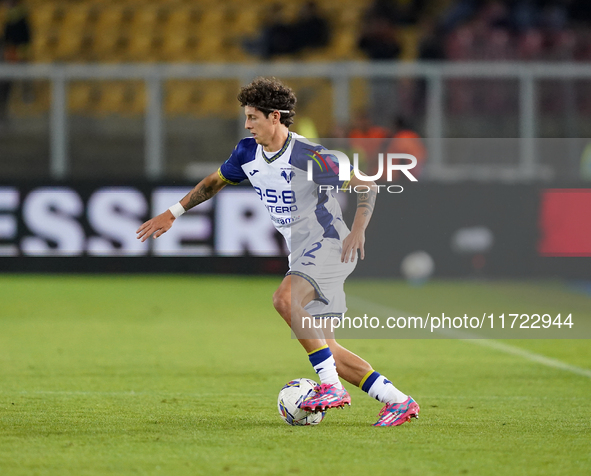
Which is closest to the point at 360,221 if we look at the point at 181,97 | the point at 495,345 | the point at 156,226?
the point at 156,226

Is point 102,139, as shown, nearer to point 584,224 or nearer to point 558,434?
point 584,224

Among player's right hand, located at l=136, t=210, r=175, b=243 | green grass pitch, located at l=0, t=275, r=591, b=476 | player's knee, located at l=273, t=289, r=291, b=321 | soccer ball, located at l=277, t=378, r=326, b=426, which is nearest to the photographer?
green grass pitch, located at l=0, t=275, r=591, b=476

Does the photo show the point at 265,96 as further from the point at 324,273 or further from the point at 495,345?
the point at 495,345

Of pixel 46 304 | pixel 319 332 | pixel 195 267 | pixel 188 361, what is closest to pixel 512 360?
pixel 188 361

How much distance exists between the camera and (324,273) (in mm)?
5379

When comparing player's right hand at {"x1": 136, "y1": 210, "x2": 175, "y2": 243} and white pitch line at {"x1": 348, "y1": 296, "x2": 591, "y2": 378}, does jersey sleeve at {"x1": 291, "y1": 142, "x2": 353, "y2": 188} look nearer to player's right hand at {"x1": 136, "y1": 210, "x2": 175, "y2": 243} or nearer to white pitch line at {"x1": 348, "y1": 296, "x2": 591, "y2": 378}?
player's right hand at {"x1": 136, "y1": 210, "x2": 175, "y2": 243}

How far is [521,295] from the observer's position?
12.5 metres

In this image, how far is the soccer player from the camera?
5.29m

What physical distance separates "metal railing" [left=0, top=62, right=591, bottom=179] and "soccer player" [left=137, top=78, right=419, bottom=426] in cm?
853

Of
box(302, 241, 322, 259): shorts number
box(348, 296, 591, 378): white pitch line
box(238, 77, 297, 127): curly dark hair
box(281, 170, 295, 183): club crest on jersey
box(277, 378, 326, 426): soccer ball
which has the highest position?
box(238, 77, 297, 127): curly dark hair

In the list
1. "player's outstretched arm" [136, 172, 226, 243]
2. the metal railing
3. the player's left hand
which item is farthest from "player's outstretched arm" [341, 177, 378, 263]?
the metal railing

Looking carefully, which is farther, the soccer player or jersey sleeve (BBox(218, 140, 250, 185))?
jersey sleeve (BBox(218, 140, 250, 185))

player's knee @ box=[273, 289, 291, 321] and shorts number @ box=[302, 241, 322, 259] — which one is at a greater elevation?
shorts number @ box=[302, 241, 322, 259]

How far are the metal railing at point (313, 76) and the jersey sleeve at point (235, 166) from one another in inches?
329
